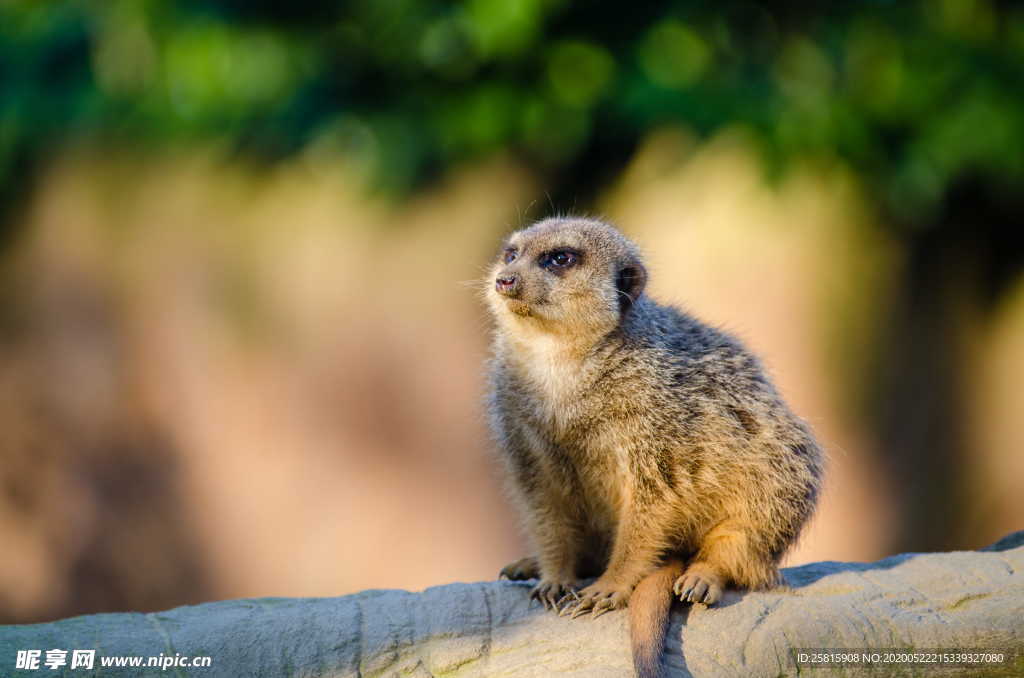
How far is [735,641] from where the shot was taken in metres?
2.99

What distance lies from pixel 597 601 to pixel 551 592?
0.19 m

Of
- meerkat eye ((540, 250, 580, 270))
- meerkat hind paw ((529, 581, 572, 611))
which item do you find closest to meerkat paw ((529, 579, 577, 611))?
meerkat hind paw ((529, 581, 572, 611))

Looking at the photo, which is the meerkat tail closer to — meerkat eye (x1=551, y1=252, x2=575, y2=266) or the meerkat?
the meerkat

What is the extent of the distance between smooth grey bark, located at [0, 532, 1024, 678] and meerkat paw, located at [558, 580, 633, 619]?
4 centimetres

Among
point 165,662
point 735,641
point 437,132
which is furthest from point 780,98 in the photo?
point 165,662

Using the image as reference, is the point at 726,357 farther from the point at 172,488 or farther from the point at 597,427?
the point at 172,488

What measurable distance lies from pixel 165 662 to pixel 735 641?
1546mm

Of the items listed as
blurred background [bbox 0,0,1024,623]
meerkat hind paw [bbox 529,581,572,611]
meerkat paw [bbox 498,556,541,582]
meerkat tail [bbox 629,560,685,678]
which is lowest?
meerkat tail [bbox 629,560,685,678]

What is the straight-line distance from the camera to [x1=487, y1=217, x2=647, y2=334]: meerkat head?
340 cm

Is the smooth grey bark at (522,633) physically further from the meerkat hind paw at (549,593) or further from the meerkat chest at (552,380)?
the meerkat chest at (552,380)

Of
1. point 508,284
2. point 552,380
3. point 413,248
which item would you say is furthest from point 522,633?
point 413,248

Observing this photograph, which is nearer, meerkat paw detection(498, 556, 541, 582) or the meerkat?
the meerkat

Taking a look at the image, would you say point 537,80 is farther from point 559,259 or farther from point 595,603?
point 595,603

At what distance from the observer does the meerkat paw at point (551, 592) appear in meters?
3.23
